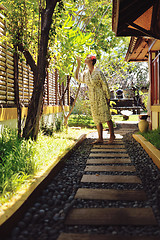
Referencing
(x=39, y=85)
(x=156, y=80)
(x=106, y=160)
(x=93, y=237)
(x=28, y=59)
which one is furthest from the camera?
(x=156, y=80)

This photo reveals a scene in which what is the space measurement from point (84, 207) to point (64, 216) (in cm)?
28

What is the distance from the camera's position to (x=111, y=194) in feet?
8.80

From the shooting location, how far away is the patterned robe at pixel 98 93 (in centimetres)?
556

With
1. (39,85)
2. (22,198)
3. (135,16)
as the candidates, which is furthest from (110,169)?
(135,16)

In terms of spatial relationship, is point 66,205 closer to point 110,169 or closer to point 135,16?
point 110,169

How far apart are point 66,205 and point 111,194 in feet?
1.79

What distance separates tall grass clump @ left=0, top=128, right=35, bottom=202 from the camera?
98.1 inches

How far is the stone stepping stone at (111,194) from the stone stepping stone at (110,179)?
35cm

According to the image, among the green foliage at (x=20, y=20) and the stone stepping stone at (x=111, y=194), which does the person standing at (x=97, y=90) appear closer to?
the green foliage at (x=20, y=20)

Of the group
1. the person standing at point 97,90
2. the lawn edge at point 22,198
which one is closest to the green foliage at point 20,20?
the person standing at point 97,90

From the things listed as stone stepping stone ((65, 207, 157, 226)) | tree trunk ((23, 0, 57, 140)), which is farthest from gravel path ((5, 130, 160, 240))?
tree trunk ((23, 0, 57, 140))

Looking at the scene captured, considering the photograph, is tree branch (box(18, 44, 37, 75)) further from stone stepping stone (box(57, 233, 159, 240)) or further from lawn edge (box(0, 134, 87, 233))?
stone stepping stone (box(57, 233, 159, 240))

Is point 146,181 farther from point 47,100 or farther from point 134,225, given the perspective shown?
point 47,100

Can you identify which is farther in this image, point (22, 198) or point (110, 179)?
point (110, 179)
